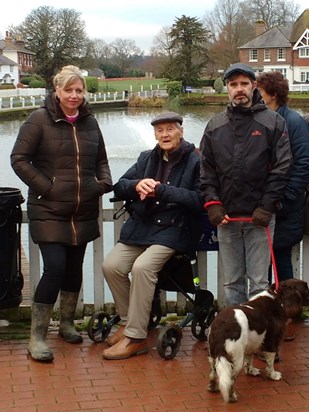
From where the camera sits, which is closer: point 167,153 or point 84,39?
point 167,153

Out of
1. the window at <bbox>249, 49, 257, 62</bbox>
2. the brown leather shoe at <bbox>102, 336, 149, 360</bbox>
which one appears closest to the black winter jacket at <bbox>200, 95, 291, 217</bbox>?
the brown leather shoe at <bbox>102, 336, 149, 360</bbox>

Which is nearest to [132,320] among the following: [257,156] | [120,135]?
[257,156]

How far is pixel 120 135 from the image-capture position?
28.8 metres

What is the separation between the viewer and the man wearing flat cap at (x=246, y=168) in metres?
4.72

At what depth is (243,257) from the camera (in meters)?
4.98

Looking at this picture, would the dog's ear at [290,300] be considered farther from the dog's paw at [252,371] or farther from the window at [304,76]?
the window at [304,76]

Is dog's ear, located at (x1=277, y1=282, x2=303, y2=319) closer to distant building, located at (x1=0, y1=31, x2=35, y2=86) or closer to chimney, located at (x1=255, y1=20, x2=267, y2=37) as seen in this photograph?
chimney, located at (x1=255, y1=20, x2=267, y2=37)

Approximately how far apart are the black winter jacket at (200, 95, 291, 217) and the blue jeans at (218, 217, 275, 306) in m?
0.13

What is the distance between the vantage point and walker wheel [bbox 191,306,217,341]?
5.31 metres

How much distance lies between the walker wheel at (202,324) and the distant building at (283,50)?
76180mm

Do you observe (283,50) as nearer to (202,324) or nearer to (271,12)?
(271,12)

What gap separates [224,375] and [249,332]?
1.09ft

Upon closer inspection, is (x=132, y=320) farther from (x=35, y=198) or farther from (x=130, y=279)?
(x=35, y=198)

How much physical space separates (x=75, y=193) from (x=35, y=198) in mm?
276
